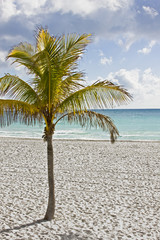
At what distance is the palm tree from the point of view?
4.92m

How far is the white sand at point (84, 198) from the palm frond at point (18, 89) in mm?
2651

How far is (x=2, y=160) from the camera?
12133 mm

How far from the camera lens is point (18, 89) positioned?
509cm

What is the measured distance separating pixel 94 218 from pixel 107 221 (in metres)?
0.31

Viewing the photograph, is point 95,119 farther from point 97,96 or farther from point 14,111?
point 14,111

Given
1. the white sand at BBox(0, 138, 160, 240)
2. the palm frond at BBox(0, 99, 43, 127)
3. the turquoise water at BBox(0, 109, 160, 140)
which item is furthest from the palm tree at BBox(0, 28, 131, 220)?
the turquoise water at BBox(0, 109, 160, 140)

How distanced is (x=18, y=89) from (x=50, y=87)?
657 mm

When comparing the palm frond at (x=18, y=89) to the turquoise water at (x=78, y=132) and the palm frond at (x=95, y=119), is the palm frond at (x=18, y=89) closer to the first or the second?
the palm frond at (x=95, y=119)

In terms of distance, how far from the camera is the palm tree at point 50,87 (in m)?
4.92

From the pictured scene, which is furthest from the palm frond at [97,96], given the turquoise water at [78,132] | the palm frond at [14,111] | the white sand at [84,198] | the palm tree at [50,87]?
the turquoise water at [78,132]

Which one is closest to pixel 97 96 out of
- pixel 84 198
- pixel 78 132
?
pixel 84 198

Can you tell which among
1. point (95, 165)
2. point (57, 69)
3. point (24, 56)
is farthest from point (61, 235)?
point (95, 165)

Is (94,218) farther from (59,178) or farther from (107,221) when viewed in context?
(59,178)

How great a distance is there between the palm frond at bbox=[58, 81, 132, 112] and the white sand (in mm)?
2541
